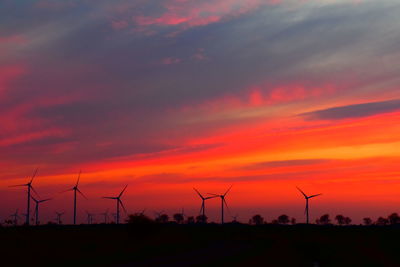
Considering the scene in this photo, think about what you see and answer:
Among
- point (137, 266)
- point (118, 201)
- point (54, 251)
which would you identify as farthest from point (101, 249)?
point (118, 201)

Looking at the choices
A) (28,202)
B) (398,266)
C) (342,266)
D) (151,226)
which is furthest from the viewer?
(28,202)

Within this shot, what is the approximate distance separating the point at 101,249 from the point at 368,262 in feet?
165

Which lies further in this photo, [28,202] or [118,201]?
[118,201]

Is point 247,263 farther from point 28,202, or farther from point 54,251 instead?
point 28,202

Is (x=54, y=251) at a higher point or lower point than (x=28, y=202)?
lower

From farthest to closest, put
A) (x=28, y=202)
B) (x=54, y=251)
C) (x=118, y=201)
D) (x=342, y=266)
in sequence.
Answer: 1. (x=118, y=201)
2. (x=28, y=202)
3. (x=54, y=251)
4. (x=342, y=266)

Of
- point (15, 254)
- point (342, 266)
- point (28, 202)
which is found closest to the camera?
point (342, 266)

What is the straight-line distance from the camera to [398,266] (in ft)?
229

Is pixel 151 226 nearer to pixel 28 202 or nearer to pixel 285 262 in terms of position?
pixel 28 202

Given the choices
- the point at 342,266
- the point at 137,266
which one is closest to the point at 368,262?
the point at 342,266

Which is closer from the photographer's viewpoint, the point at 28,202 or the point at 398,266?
the point at 398,266

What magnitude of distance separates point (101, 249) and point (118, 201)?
88589 millimetres

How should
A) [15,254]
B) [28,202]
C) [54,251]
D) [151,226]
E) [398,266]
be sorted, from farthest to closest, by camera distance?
[28,202]
[151,226]
[54,251]
[15,254]
[398,266]

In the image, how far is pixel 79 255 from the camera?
8925 cm
